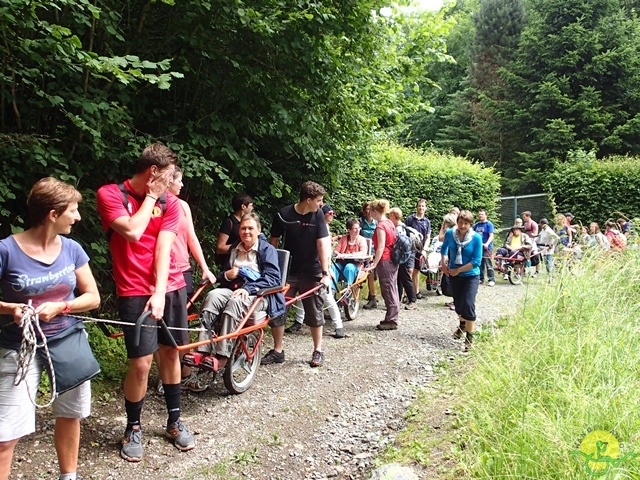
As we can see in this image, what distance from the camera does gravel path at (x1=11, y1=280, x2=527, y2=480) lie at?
3.50m

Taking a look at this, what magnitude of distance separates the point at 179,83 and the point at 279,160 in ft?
5.81

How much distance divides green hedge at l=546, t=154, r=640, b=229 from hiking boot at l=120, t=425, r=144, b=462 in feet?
67.7

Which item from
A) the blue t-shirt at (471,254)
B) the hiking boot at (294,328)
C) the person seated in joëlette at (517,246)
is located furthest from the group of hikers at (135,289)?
the person seated in joëlette at (517,246)

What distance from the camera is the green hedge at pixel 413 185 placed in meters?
11.7

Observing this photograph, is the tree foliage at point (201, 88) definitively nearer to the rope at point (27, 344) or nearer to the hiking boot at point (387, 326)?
the rope at point (27, 344)

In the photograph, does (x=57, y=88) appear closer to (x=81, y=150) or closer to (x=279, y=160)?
(x=81, y=150)

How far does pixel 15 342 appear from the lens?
8.70 ft

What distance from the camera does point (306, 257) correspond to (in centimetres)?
577

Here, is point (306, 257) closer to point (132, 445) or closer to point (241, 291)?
point (241, 291)

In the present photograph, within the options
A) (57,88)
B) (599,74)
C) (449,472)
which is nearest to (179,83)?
(57,88)

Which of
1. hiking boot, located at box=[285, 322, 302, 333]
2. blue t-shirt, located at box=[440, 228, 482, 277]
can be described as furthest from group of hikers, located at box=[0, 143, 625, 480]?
blue t-shirt, located at box=[440, 228, 482, 277]

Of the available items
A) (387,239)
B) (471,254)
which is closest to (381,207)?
(387,239)

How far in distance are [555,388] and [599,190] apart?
67.6 ft

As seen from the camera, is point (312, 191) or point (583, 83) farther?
point (583, 83)
